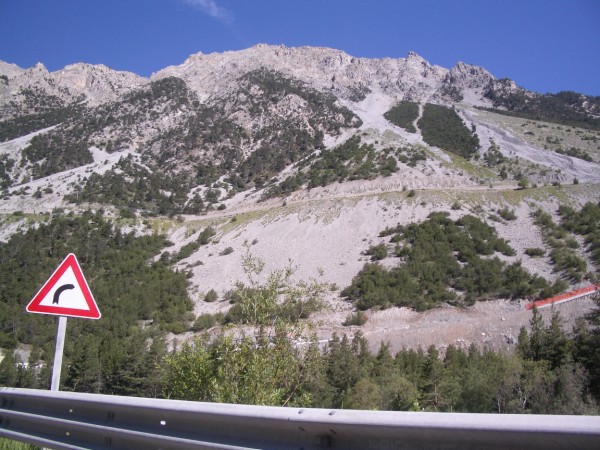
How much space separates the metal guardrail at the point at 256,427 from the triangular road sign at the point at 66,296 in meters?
1.68

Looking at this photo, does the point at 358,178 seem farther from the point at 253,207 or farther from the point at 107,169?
the point at 107,169

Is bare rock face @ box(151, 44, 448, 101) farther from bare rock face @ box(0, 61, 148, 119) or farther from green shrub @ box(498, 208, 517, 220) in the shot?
green shrub @ box(498, 208, 517, 220)

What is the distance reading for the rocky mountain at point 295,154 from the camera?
55.0 metres

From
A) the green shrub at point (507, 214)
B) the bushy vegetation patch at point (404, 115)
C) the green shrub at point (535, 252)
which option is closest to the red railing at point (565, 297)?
the green shrub at point (535, 252)

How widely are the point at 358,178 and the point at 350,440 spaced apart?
2757 inches

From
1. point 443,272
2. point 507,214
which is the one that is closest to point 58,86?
point 507,214

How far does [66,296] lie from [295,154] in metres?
99.2

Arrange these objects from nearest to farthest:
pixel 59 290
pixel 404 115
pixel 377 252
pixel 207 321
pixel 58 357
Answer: pixel 58 357, pixel 59 290, pixel 207 321, pixel 377 252, pixel 404 115

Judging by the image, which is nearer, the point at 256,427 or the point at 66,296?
the point at 256,427

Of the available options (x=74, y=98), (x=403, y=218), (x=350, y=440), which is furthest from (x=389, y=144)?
(x=74, y=98)

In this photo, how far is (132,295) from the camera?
50906mm

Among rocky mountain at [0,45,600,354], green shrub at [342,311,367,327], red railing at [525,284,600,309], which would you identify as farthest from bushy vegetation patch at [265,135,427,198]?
red railing at [525,284,600,309]

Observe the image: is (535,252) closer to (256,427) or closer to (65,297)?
(65,297)

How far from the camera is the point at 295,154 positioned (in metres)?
104
